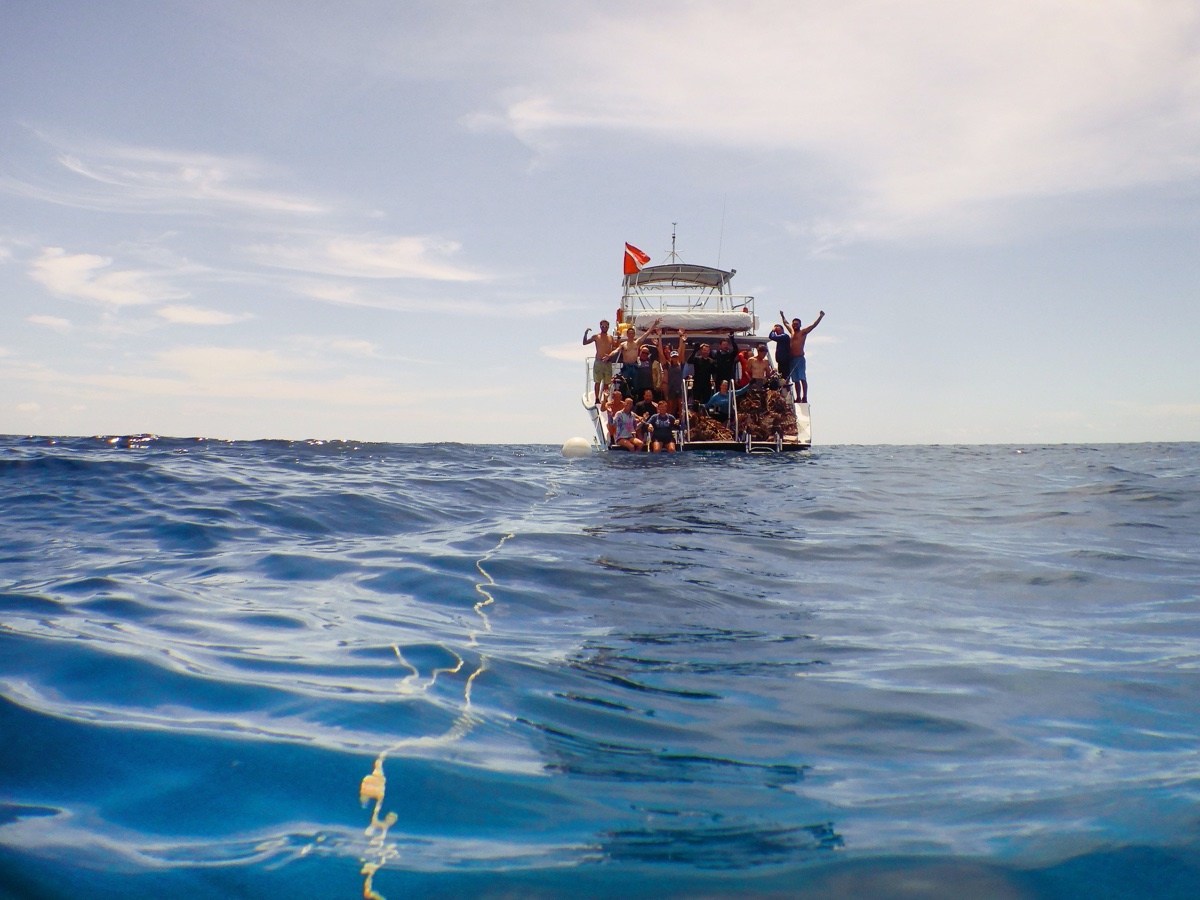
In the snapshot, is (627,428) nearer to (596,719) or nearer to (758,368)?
(758,368)

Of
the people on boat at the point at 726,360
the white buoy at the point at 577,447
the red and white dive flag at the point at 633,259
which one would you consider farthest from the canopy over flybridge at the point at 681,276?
the white buoy at the point at 577,447

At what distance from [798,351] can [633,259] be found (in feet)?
18.8

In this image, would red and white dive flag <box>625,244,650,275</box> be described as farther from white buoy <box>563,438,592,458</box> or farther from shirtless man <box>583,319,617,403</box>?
white buoy <box>563,438,592,458</box>

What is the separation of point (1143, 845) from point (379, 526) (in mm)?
6372

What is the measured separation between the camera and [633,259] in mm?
20266

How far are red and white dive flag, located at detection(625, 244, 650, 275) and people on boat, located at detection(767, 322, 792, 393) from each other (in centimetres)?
470

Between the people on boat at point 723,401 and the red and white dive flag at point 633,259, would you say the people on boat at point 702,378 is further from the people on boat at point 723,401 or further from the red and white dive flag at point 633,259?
the red and white dive flag at point 633,259

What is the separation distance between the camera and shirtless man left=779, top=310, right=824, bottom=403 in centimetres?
1647

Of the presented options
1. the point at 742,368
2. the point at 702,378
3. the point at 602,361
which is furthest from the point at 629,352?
the point at 702,378

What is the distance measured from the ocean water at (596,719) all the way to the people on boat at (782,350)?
10.8m

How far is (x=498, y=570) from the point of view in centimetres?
515

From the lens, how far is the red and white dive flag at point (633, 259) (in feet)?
66.4

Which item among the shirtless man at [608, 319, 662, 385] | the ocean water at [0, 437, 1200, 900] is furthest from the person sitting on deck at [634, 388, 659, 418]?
the ocean water at [0, 437, 1200, 900]

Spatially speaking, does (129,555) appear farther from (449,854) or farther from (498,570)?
(449,854)
